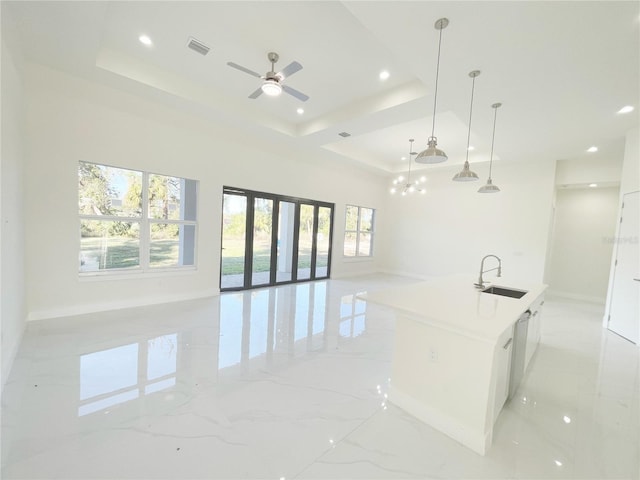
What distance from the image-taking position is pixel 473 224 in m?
7.19

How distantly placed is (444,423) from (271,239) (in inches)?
193

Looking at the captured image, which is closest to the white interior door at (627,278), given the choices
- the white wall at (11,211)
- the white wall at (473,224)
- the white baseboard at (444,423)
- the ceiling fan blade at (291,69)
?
the white wall at (473,224)

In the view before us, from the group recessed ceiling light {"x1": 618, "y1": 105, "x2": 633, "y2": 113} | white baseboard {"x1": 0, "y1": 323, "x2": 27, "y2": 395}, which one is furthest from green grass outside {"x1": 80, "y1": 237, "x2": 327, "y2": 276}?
recessed ceiling light {"x1": 618, "y1": 105, "x2": 633, "y2": 113}

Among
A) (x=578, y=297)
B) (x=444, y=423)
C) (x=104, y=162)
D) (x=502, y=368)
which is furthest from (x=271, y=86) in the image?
(x=578, y=297)

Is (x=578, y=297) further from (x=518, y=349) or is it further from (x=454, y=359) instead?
(x=454, y=359)

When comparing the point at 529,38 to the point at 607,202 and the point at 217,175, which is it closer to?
the point at 217,175

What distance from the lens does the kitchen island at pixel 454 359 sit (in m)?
1.73

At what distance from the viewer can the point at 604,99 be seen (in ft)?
11.0

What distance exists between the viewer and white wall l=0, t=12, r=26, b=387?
7.54 ft

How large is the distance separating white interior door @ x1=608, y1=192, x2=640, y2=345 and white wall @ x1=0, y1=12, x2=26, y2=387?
738 centimetres

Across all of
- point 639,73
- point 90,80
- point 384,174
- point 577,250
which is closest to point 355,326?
point 639,73

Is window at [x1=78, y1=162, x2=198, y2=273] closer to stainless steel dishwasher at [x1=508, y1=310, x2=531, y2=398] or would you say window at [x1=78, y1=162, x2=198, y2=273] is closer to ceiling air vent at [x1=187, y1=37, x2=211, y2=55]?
ceiling air vent at [x1=187, y1=37, x2=211, y2=55]

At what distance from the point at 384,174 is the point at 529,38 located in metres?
5.98

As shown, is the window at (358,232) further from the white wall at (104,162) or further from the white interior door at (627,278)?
the white interior door at (627,278)
